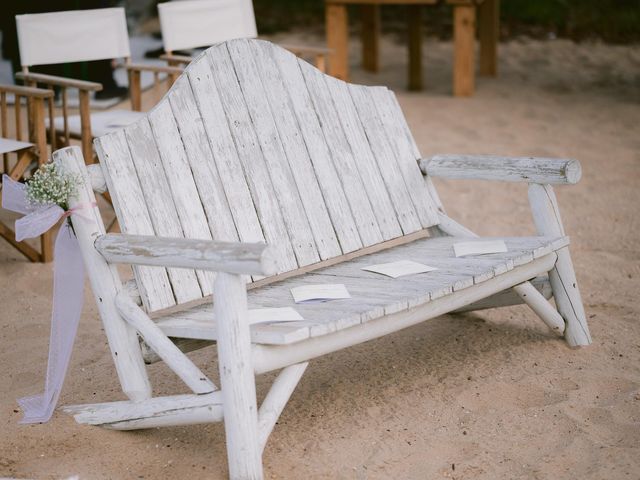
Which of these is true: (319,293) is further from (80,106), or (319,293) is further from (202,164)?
(80,106)

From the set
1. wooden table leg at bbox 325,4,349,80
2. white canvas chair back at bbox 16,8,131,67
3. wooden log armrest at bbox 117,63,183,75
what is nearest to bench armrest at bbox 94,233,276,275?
wooden log armrest at bbox 117,63,183,75

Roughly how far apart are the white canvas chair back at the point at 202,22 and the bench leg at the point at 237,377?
364 cm

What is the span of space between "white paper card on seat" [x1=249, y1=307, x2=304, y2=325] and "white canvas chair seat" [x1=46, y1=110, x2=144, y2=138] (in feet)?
7.92

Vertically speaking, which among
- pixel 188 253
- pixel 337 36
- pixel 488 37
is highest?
pixel 188 253

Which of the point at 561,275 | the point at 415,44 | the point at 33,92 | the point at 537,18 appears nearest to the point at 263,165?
the point at 561,275

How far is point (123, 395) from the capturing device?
347 cm

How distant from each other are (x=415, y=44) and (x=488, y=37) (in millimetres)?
1044

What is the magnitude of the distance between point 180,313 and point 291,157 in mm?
830

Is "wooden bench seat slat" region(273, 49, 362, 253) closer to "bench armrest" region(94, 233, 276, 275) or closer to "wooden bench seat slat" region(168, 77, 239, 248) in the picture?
"wooden bench seat slat" region(168, 77, 239, 248)

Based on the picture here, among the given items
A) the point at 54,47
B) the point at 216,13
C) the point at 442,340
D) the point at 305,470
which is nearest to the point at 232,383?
the point at 305,470

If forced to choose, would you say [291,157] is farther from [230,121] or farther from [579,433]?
[579,433]

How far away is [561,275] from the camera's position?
3758mm

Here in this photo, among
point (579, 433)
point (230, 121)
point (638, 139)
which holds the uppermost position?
point (230, 121)

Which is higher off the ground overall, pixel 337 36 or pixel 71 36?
pixel 71 36
